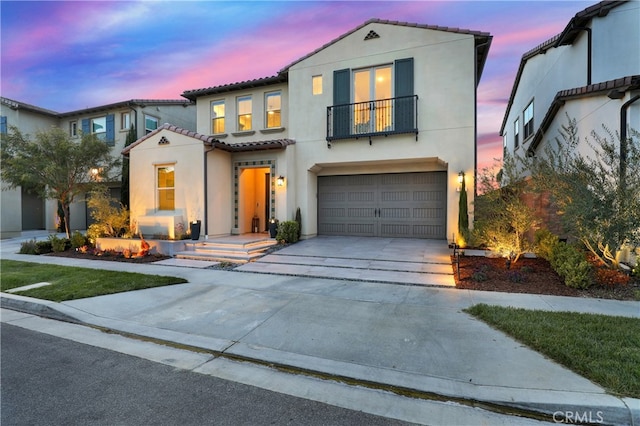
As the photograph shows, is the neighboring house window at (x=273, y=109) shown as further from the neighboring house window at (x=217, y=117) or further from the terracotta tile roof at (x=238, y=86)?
the neighboring house window at (x=217, y=117)

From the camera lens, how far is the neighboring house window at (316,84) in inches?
494

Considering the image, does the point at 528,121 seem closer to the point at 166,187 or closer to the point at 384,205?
the point at 384,205

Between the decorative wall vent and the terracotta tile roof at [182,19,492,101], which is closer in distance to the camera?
the terracotta tile roof at [182,19,492,101]

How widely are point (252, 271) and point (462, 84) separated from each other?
30.8ft

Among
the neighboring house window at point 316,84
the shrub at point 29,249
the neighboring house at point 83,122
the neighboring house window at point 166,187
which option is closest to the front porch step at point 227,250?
the neighboring house window at point 166,187

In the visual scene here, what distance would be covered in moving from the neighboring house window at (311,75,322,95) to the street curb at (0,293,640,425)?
35.1 ft

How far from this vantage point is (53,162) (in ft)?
39.9

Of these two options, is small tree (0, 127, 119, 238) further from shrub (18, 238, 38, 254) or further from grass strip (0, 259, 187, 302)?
grass strip (0, 259, 187, 302)

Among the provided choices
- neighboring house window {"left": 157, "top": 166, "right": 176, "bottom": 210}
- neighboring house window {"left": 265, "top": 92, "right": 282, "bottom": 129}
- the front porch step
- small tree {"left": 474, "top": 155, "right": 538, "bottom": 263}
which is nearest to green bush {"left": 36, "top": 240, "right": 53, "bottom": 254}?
neighboring house window {"left": 157, "top": 166, "right": 176, "bottom": 210}

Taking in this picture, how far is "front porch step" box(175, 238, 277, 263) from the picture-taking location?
31.9ft

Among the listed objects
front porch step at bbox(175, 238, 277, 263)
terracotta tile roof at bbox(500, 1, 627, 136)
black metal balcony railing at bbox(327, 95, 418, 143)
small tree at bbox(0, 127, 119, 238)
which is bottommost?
front porch step at bbox(175, 238, 277, 263)

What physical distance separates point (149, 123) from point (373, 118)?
1342 cm

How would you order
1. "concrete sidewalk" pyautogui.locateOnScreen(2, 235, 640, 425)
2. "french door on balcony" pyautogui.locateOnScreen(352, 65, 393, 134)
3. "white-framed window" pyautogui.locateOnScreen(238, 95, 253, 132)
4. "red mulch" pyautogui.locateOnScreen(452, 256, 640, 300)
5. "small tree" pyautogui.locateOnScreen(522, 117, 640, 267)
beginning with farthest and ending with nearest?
"white-framed window" pyautogui.locateOnScreen(238, 95, 253, 132) → "french door on balcony" pyautogui.locateOnScreen(352, 65, 393, 134) → "red mulch" pyautogui.locateOnScreen(452, 256, 640, 300) → "small tree" pyautogui.locateOnScreen(522, 117, 640, 267) → "concrete sidewalk" pyautogui.locateOnScreen(2, 235, 640, 425)

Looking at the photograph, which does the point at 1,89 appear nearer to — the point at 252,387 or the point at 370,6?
the point at 370,6
